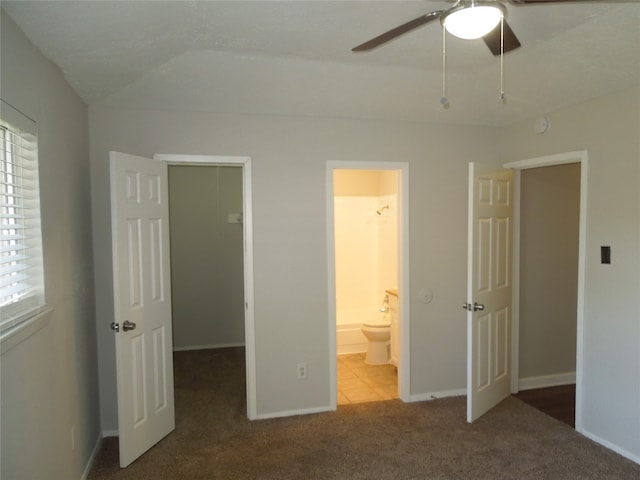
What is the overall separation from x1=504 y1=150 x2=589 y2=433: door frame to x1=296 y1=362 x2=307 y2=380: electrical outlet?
191 cm

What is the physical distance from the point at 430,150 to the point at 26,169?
294 centimetres

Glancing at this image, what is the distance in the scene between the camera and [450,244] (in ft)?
12.8

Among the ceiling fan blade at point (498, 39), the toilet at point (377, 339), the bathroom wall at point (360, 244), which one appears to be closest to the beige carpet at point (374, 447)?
the toilet at point (377, 339)

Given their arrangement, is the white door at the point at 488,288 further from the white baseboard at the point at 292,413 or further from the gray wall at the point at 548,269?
the white baseboard at the point at 292,413

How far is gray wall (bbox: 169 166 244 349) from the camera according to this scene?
551 cm

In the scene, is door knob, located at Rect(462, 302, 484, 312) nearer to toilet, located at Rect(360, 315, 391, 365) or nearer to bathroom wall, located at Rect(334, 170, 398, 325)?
toilet, located at Rect(360, 315, 391, 365)

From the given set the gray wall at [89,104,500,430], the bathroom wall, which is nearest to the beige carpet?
the gray wall at [89,104,500,430]

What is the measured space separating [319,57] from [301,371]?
7.75 ft

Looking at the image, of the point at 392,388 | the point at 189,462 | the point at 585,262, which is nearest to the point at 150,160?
the point at 189,462

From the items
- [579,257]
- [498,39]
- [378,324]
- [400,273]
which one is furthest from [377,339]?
[498,39]

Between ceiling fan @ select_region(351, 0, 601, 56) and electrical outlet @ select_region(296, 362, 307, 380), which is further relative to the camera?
electrical outlet @ select_region(296, 362, 307, 380)

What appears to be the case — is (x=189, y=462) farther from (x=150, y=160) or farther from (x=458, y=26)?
(x=458, y=26)

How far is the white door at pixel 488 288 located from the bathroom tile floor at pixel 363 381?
81 cm

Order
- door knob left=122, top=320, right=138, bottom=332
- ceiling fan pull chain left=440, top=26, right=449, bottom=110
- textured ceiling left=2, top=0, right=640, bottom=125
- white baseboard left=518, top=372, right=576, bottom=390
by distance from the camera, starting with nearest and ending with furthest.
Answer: textured ceiling left=2, top=0, right=640, bottom=125 < ceiling fan pull chain left=440, top=26, right=449, bottom=110 < door knob left=122, top=320, right=138, bottom=332 < white baseboard left=518, top=372, right=576, bottom=390
